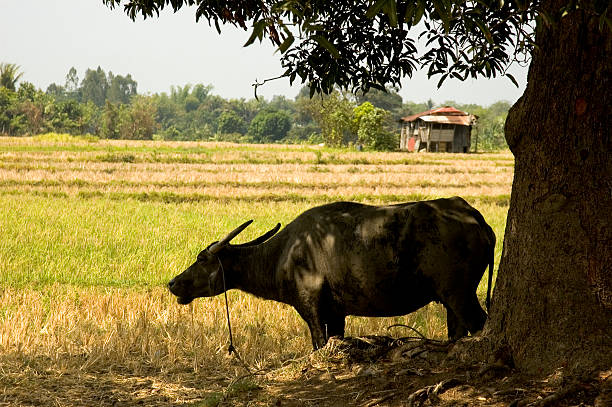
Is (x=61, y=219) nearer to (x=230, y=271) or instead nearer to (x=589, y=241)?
(x=230, y=271)

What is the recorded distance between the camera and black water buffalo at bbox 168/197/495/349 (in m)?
4.98

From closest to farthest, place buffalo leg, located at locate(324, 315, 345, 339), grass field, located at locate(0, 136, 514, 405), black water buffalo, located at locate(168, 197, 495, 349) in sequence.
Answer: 1. black water buffalo, located at locate(168, 197, 495, 349)
2. buffalo leg, located at locate(324, 315, 345, 339)
3. grass field, located at locate(0, 136, 514, 405)

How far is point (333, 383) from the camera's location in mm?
4797

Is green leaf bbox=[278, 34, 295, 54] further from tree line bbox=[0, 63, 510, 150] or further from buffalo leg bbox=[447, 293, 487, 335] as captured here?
tree line bbox=[0, 63, 510, 150]

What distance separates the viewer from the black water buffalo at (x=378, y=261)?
4984 millimetres

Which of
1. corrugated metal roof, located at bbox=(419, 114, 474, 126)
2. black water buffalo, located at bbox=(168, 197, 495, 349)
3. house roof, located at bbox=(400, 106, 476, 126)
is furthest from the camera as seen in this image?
house roof, located at bbox=(400, 106, 476, 126)

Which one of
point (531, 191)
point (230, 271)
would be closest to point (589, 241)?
point (531, 191)

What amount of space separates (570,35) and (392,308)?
2312mm

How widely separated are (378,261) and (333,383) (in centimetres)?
94

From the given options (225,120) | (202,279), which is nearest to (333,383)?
(202,279)

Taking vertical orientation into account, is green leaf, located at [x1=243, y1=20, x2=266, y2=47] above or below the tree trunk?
above

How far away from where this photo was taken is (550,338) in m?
4.22

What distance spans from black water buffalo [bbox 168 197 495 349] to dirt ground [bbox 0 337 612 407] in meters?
0.32

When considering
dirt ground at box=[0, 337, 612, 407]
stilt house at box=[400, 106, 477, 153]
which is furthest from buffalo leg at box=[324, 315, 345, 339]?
stilt house at box=[400, 106, 477, 153]
